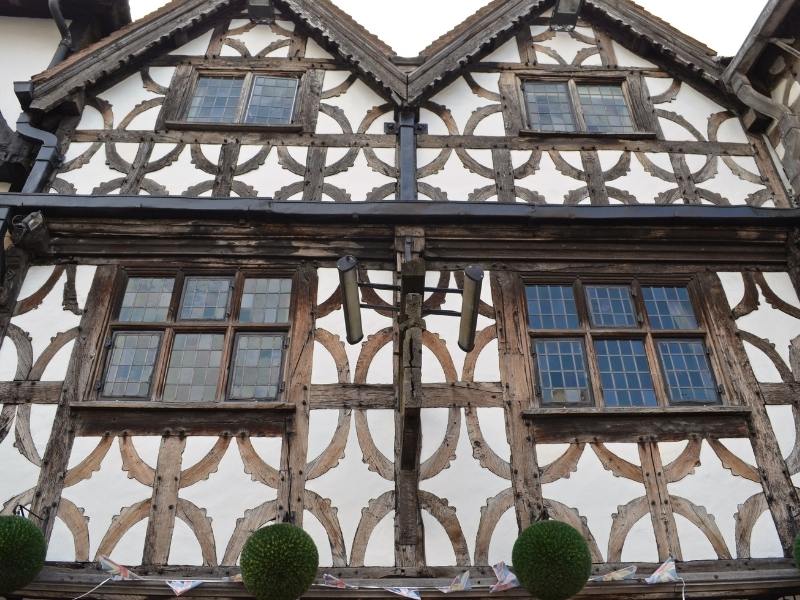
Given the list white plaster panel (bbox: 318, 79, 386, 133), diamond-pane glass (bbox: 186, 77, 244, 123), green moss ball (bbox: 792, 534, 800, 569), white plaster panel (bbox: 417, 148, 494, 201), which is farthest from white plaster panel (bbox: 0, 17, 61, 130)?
green moss ball (bbox: 792, 534, 800, 569)

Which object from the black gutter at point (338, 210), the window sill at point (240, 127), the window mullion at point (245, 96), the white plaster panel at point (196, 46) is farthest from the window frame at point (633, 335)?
the white plaster panel at point (196, 46)

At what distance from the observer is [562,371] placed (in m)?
6.91

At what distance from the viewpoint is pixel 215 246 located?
754 centimetres

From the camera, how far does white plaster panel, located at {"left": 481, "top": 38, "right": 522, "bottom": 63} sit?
946 cm

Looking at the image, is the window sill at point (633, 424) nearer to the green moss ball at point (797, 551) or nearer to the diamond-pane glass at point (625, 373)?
the diamond-pane glass at point (625, 373)

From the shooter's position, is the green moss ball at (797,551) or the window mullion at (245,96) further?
the window mullion at (245,96)

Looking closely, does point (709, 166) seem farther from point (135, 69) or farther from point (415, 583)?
point (135, 69)

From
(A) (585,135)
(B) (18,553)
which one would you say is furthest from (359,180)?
(B) (18,553)

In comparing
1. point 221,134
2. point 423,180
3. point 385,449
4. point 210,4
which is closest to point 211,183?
point 221,134

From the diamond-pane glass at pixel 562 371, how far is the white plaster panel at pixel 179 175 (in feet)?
13.4

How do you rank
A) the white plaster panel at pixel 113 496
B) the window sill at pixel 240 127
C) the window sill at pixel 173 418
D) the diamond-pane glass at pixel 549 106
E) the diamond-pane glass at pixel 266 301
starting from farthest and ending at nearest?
1. the diamond-pane glass at pixel 549 106
2. the window sill at pixel 240 127
3. the diamond-pane glass at pixel 266 301
4. the window sill at pixel 173 418
5. the white plaster panel at pixel 113 496

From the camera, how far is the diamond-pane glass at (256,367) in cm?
670

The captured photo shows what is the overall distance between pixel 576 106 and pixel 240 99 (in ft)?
13.4

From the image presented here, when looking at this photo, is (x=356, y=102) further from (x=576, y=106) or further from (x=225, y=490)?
(x=225, y=490)
